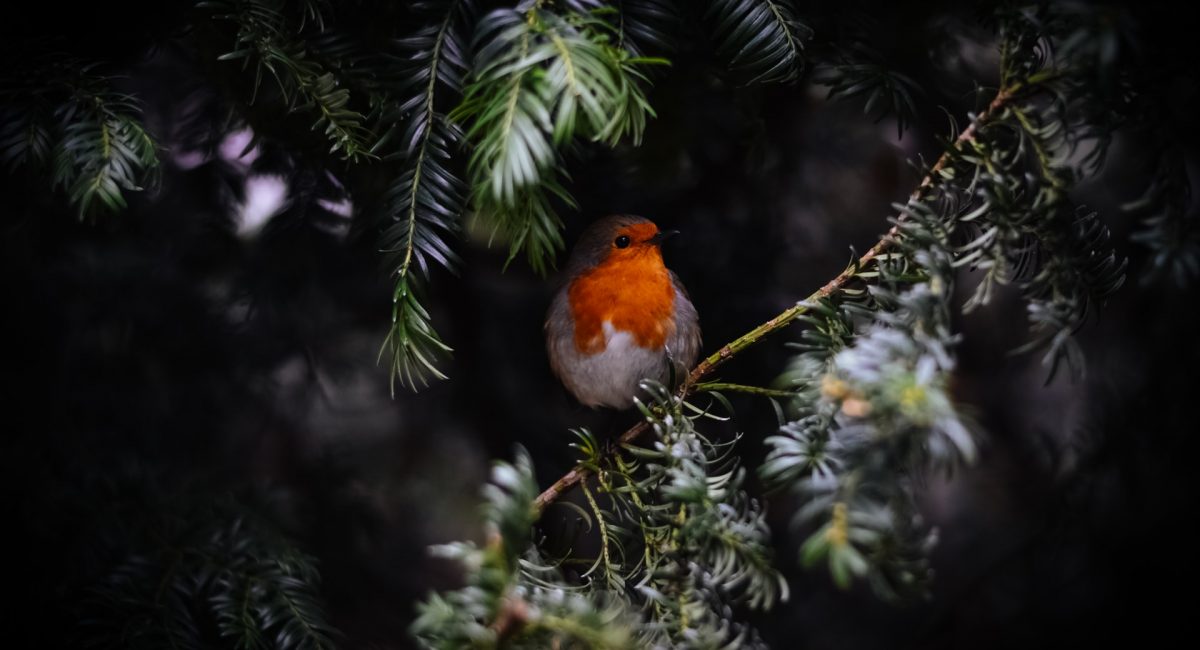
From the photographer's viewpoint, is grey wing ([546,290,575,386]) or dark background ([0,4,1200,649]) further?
grey wing ([546,290,575,386])

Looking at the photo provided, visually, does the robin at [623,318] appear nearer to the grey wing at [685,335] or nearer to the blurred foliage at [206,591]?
the grey wing at [685,335]

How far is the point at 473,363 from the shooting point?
2002mm

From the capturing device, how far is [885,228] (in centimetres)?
204

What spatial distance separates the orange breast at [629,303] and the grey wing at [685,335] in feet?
0.05

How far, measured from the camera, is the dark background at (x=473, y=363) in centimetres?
145

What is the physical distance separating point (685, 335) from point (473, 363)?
0.55 metres

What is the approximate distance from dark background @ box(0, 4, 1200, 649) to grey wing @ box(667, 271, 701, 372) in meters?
0.04

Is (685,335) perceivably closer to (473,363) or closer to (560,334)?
(560,334)

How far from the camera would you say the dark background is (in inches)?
57.2

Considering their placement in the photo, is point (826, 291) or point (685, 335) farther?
point (685, 335)

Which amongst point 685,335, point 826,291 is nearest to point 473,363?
point 685,335

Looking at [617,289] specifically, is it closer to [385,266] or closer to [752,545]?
[385,266]

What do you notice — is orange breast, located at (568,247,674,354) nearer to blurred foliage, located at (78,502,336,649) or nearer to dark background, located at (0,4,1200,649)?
dark background, located at (0,4,1200,649)

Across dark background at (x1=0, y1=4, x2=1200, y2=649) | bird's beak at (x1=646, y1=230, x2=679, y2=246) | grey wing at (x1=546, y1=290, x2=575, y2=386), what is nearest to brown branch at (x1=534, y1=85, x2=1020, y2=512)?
dark background at (x1=0, y1=4, x2=1200, y2=649)
